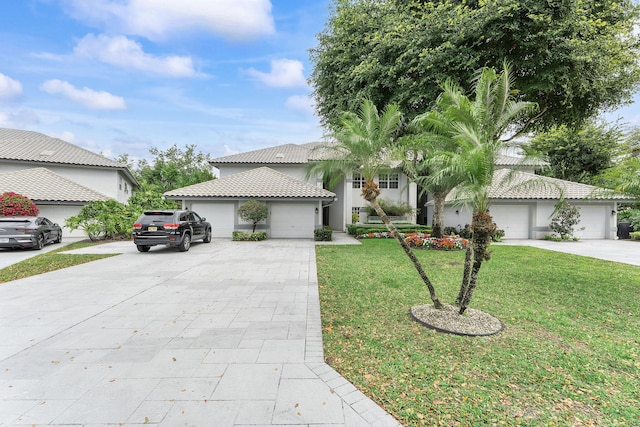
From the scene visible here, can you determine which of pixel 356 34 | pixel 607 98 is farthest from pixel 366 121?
pixel 607 98

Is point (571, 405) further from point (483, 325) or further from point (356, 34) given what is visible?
point (356, 34)

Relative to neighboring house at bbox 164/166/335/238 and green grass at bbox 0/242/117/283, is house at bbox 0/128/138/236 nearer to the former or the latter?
neighboring house at bbox 164/166/335/238

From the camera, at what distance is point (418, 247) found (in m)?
14.3

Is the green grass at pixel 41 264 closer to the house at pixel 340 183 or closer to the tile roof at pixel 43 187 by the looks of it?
the tile roof at pixel 43 187

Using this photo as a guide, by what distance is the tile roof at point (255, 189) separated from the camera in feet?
57.6

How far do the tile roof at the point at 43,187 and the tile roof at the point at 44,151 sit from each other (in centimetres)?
168

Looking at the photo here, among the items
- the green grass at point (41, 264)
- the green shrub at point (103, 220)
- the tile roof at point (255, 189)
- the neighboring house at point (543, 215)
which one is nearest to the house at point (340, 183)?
the tile roof at point (255, 189)

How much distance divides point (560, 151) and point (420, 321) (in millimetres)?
31014

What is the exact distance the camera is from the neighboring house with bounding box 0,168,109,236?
54.4ft

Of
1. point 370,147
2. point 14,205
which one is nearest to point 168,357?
point 370,147

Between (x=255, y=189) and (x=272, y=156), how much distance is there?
6493 millimetres

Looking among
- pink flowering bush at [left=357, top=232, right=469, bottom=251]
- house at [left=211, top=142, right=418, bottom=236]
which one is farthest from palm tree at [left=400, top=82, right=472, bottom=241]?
house at [left=211, top=142, right=418, bottom=236]

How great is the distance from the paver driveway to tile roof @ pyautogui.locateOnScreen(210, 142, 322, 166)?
53.5ft

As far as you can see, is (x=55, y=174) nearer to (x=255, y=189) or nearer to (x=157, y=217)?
(x=157, y=217)
